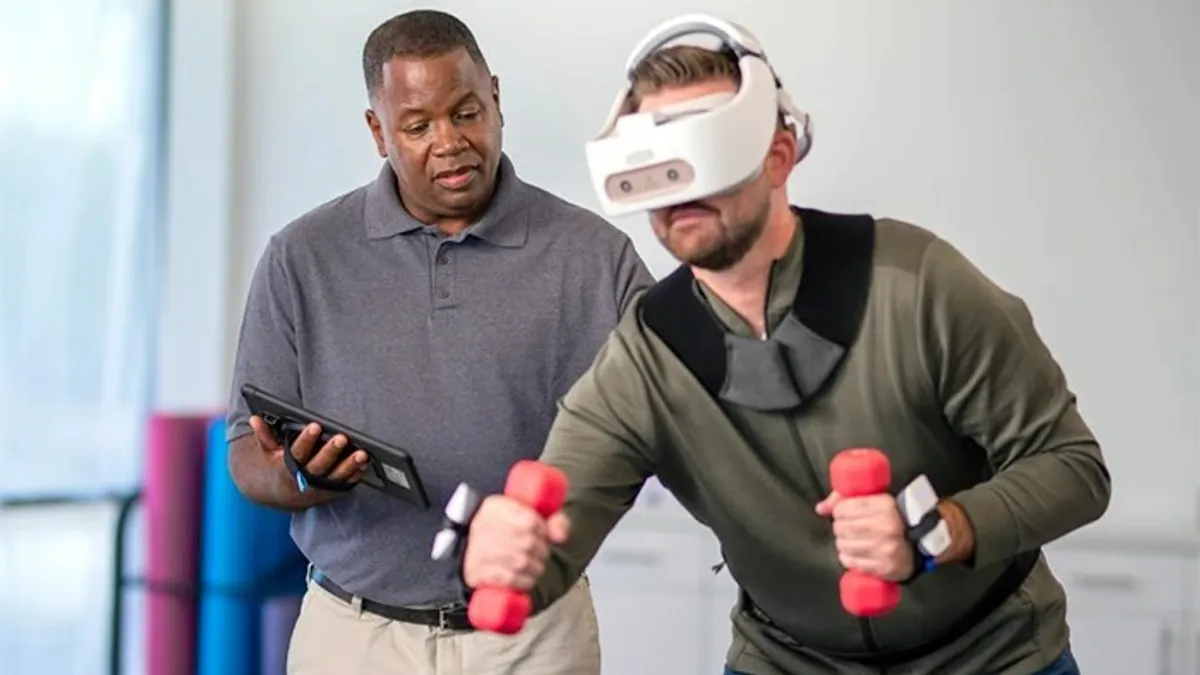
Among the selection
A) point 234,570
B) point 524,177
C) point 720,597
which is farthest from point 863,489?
point 524,177

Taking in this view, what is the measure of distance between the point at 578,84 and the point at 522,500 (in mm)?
2346

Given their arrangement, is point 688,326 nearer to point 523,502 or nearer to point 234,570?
point 523,502

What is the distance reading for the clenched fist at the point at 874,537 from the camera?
1283mm

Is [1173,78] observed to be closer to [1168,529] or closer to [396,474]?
[1168,529]

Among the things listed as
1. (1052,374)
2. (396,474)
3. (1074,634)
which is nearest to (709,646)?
(1074,634)

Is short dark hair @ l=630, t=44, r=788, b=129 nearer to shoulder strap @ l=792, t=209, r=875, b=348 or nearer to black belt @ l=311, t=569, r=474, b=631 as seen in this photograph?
shoulder strap @ l=792, t=209, r=875, b=348

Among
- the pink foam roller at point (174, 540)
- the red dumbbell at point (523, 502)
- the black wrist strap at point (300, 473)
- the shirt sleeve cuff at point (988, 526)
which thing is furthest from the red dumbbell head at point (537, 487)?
the pink foam roller at point (174, 540)

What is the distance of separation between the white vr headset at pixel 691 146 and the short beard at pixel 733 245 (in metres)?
0.05

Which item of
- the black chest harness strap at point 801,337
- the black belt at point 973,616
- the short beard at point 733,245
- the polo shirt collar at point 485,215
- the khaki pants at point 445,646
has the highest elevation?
the polo shirt collar at point 485,215

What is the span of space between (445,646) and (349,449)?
1.02ft

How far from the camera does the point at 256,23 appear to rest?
148 inches

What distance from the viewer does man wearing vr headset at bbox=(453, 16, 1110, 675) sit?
4.70 feet

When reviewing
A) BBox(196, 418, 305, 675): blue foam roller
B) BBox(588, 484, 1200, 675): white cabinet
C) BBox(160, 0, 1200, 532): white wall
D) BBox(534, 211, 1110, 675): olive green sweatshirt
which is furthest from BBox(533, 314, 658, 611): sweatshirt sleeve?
BBox(160, 0, 1200, 532): white wall

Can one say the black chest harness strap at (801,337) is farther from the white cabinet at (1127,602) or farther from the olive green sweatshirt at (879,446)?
the white cabinet at (1127,602)
